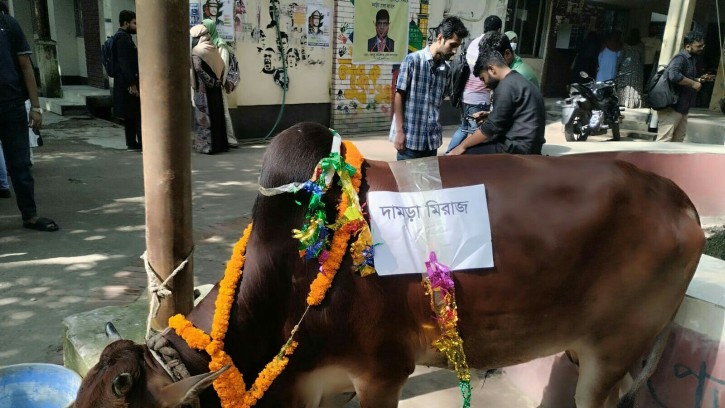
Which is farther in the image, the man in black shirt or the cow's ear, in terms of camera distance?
the man in black shirt

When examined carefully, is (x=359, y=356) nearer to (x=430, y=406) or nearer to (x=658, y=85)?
(x=430, y=406)

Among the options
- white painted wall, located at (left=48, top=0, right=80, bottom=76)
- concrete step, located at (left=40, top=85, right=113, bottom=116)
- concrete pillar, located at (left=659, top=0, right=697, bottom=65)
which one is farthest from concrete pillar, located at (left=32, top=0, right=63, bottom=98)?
concrete pillar, located at (left=659, top=0, right=697, bottom=65)

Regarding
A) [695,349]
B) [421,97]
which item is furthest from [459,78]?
[695,349]

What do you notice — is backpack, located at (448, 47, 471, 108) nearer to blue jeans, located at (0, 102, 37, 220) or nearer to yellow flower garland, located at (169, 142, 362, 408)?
blue jeans, located at (0, 102, 37, 220)

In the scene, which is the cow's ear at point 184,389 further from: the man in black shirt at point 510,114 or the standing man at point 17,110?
the standing man at point 17,110

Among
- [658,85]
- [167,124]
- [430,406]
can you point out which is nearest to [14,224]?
[167,124]

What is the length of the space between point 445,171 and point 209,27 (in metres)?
6.25

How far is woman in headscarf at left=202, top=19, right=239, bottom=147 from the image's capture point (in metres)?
7.73

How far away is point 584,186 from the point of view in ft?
7.50

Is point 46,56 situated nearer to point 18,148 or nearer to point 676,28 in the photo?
point 18,148

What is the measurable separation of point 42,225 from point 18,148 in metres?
0.67

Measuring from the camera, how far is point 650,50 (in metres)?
14.7

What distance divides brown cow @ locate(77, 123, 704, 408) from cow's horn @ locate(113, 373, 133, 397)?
0.33 meters

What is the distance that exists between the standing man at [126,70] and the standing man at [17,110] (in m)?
2.86
